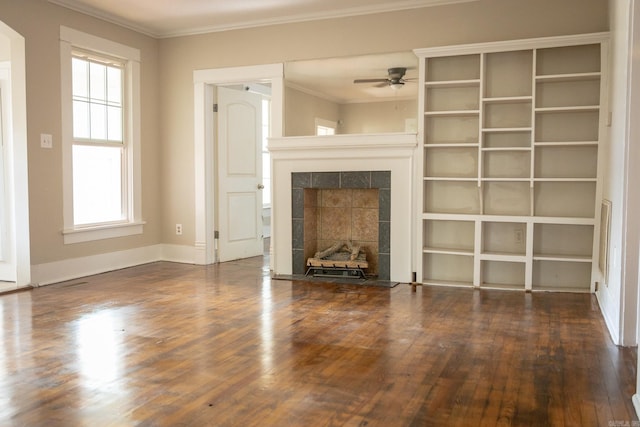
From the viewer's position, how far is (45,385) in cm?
290

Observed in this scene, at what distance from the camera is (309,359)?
3.31 meters

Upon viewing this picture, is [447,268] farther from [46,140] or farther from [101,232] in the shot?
[46,140]

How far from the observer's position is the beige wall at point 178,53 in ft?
17.6

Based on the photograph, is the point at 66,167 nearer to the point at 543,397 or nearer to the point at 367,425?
the point at 367,425

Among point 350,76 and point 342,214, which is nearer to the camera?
point 350,76

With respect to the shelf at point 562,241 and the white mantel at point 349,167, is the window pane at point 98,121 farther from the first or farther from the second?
the shelf at point 562,241

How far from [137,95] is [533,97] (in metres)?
4.38

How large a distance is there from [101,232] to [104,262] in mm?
339

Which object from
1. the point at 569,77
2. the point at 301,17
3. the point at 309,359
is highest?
the point at 301,17

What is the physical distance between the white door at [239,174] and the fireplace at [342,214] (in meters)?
1.29

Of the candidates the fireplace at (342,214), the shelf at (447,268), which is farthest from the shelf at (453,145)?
the shelf at (447,268)

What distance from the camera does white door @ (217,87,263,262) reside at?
23.2 ft

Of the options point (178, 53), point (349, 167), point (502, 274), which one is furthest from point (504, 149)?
point (178, 53)

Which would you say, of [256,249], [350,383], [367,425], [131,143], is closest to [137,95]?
[131,143]
